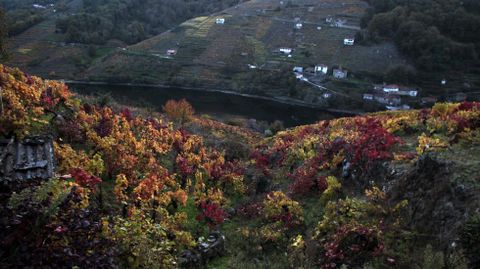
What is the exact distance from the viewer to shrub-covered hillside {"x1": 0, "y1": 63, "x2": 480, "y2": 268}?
447 cm

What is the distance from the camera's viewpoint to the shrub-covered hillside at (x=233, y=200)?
4.47m

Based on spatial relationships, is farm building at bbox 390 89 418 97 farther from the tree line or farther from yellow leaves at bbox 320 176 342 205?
yellow leaves at bbox 320 176 342 205

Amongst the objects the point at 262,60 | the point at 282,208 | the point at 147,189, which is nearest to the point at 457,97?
the point at 262,60

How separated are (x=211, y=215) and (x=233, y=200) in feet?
8.56

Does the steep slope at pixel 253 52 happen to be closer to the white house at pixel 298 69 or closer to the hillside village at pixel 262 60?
the hillside village at pixel 262 60

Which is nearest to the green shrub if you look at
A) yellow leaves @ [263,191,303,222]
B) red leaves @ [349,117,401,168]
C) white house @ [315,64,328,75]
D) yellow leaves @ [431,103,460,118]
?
yellow leaves @ [263,191,303,222]

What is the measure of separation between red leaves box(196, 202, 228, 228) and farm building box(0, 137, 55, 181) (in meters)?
3.96

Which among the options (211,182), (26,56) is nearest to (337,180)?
(211,182)

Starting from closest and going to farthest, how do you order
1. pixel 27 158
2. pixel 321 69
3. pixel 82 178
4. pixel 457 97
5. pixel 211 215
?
pixel 27 158, pixel 82 178, pixel 211 215, pixel 457 97, pixel 321 69

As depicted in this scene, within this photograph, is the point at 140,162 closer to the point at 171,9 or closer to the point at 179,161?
the point at 179,161

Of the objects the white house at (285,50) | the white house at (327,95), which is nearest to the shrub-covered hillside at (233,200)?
the white house at (327,95)

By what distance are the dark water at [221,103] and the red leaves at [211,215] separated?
144 feet

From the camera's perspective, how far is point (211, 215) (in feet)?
33.4

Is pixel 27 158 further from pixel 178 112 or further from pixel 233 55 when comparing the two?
pixel 233 55
